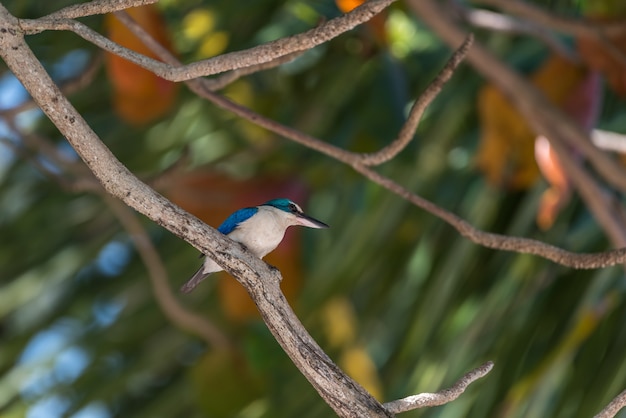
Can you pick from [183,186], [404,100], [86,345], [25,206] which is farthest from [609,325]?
[25,206]

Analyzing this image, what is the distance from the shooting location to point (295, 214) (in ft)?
5.53

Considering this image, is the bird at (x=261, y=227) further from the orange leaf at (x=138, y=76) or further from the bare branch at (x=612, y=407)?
the orange leaf at (x=138, y=76)

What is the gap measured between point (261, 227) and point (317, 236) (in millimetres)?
1493

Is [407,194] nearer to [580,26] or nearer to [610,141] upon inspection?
[580,26]

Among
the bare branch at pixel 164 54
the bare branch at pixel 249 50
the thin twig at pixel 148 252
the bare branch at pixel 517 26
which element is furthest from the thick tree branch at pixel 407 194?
the bare branch at pixel 517 26

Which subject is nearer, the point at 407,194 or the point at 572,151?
the point at 407,194

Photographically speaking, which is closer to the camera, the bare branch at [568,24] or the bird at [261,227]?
the bird at [261,227]

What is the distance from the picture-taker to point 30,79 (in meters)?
1.40

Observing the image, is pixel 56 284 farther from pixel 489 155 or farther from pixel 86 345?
pixel 489 155

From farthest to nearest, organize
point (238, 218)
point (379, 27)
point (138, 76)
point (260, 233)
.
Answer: point (379, 27) < point (138, 76) < point (238, 218) < point (260, 233)

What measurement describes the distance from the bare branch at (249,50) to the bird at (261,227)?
277 mm

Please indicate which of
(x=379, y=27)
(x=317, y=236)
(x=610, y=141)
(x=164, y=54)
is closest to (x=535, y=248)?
(x=164, y=54)

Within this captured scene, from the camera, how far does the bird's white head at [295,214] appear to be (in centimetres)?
165

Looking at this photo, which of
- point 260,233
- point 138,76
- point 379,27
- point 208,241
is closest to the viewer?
point 208,241
